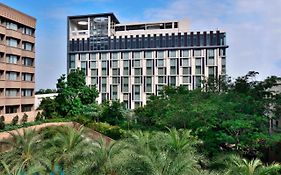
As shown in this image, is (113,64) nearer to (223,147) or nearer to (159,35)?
(159,35)

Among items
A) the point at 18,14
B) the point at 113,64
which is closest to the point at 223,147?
the point at 18,14

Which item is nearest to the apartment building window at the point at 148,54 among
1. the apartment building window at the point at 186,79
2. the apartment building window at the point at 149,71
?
the apartment building window at the point at 149,71

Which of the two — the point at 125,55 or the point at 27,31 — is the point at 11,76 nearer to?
the point at 27,31

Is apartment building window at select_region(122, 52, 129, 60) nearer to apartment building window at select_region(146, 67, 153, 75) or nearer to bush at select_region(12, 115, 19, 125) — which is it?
apartment building window at select_region(146, 67, 153, 75)

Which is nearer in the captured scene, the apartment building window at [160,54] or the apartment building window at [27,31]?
the apartment building window at [27,31]

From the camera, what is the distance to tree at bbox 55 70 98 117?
4266cm

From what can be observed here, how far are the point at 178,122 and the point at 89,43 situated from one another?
51379mm

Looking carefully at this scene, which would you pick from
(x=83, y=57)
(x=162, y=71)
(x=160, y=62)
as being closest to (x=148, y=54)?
(x=160, y=62)

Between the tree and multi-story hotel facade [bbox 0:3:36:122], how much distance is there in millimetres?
6724

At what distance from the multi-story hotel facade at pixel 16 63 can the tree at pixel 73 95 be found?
22.1ft

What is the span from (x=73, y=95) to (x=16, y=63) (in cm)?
995

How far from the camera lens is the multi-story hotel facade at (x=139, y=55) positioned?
68375mm

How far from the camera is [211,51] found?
67.8 m

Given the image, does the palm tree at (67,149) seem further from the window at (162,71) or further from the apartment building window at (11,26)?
the window at (162,71)
